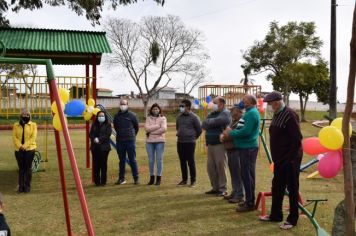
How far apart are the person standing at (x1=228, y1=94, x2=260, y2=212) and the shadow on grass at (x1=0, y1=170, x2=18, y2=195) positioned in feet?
14.7

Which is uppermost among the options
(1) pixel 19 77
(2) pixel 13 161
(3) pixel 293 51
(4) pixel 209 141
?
(3) pixel 293 51

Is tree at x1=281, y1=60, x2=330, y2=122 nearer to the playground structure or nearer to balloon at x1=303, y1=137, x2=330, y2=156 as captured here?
the playground structure

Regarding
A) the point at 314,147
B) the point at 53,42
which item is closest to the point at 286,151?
the point at 314,147

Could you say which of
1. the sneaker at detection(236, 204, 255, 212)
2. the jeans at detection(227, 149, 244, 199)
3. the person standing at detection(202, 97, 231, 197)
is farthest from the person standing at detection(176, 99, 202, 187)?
the sneaker at detection(236, 204, 255, 212)

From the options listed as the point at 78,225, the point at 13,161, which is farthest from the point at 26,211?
the point at 13,161

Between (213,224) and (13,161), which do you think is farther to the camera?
(13,161)

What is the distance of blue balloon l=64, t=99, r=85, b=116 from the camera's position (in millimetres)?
8789

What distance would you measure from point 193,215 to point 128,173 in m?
4.48

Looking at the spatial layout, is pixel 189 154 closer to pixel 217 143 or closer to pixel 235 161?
pixel 217 143

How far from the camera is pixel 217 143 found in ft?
24.9

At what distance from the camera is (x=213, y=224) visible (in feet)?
19.2

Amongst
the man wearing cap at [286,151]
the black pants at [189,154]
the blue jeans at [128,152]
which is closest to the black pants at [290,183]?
the man wearing cap at [286,151]

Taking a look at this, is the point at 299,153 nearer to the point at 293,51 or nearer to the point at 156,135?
the point at 156,135

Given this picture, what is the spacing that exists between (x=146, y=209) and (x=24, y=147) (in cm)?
290
